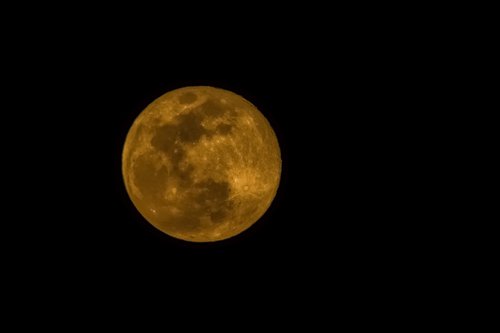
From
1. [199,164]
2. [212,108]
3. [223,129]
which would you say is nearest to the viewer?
[199,164]

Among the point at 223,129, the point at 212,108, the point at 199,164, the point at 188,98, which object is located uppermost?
the point at 188,98

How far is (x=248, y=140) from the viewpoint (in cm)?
497

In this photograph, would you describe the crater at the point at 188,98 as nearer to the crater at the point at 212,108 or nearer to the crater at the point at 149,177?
the crater at the point at 212,108

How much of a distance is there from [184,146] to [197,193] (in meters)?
0.60

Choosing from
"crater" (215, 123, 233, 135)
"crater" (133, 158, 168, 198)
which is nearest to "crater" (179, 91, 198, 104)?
"crater" (215, 123, 233, 135)

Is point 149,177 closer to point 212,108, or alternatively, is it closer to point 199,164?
point 199,164

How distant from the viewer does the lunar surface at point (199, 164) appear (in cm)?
471

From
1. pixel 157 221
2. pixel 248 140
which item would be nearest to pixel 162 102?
pixel 248 140

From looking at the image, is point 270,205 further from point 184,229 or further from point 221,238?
point 184,229

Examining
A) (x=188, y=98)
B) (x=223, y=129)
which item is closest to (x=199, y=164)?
(x=223, y=129)

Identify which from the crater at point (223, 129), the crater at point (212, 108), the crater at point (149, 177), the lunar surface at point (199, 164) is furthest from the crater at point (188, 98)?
the crater at point (149, 177)

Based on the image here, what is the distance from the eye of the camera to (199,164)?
4.68 meters

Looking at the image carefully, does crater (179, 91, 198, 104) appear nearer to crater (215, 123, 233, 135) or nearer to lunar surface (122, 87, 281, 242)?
lunar surface (122, 87, 281, 242)

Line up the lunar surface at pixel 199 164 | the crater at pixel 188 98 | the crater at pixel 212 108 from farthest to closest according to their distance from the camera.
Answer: the crater at pixel 188 98
the crater at pixel 212 108
the lunar surface at pixel 199 164
